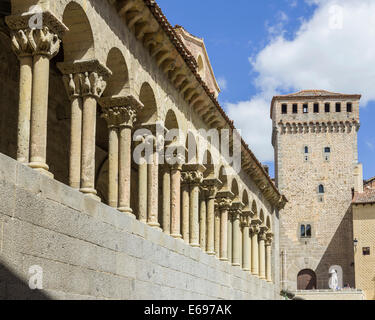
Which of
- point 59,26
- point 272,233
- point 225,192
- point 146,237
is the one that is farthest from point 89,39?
point 272,233

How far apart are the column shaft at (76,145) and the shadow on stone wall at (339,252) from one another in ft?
149

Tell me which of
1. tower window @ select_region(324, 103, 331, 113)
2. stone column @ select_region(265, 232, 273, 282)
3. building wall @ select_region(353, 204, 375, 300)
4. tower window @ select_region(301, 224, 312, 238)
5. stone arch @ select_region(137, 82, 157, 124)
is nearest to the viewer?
stone arch @ select_region(137, 82, 157, 124)

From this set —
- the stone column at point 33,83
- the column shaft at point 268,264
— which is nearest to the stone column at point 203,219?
the stone column at point 33,83

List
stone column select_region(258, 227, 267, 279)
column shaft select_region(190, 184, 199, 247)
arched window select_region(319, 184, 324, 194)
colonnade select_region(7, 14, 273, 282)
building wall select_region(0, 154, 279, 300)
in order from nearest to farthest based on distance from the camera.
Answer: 1. building wall select_region(0, 154, 279, 300)
2. colonnade select_region(7, 14, 273, 282)
3. column shaft select_region(190, 184, 199, 247)
4. stone column select_region(258, 227, 267, 279)
5. arched window select_region(319, 184, 324, 194)

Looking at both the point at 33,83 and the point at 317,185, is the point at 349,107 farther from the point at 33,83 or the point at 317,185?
the point at 33,83

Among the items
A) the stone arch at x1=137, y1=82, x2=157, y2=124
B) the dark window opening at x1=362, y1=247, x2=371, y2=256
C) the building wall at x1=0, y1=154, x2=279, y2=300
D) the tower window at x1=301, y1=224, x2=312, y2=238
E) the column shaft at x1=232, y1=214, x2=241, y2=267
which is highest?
the tower window at x1=301, y1=224, x2=312, y2=238

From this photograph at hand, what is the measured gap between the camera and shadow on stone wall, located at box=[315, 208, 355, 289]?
5459 centimetres

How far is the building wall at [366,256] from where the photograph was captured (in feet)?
172

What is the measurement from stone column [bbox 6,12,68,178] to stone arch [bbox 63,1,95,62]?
1.35 meters

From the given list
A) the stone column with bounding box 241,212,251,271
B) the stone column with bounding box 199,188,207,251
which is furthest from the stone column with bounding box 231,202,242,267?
the stone column with bounding box 199,188,207,251

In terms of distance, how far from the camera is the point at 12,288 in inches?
333

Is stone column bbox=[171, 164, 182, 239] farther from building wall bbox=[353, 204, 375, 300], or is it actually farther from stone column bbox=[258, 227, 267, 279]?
building wall bbox=[353, 204, 375, 300]

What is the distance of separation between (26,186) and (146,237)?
207 inches

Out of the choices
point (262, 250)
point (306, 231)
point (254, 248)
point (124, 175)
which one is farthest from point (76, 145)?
point (306, 231)
